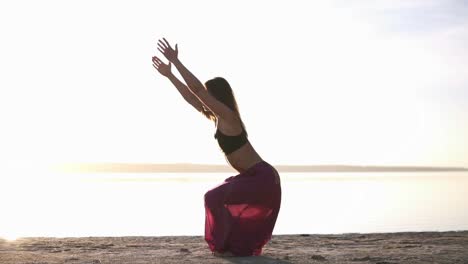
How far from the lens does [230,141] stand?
6848 mm

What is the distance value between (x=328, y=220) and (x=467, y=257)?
9.76 metres

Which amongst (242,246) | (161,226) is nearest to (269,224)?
(242,246)

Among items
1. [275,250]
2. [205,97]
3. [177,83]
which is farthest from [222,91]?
[275,250]

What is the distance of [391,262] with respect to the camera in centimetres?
671

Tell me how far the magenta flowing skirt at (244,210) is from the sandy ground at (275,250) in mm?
190

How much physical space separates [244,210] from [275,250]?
935 millimetres

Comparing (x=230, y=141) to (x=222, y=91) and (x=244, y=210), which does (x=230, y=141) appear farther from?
(x=244, y=210)

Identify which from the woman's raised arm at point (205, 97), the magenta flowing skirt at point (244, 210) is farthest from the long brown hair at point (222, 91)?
the magenta flowing skirt at point (244, 210)

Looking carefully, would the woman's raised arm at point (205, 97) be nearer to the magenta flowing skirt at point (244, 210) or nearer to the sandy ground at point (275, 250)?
the magenta flowing skirt at point (244, 210)

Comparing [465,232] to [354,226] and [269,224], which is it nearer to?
[269,224]

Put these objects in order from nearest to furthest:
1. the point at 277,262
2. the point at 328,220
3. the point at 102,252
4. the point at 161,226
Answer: the point at 277,262
the point at 102,252
the point at 161,226
the point at 328,220

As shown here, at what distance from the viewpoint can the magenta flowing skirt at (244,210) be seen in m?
6.98

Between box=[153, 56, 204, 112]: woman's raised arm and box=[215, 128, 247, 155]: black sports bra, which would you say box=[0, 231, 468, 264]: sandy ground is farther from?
box=[153, 56, 204, 112]: woman's raised arm

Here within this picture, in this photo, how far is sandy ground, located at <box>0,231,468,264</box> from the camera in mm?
6867
